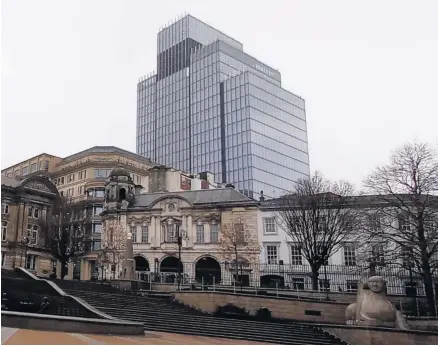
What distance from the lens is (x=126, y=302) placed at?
24.9 meters

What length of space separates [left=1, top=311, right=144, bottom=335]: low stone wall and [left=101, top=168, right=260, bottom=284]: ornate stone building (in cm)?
2347

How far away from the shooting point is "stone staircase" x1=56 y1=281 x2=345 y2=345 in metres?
20.4

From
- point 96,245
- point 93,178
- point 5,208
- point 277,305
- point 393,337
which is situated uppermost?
point 93,178

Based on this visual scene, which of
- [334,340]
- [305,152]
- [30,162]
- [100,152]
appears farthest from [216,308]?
[305,152]

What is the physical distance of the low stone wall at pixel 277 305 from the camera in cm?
2564

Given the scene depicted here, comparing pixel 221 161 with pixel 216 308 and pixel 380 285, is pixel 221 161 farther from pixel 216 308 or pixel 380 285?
pixel 380 285

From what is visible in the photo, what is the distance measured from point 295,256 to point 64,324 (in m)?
26.5

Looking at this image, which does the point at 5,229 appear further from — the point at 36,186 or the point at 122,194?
the point at 122,194

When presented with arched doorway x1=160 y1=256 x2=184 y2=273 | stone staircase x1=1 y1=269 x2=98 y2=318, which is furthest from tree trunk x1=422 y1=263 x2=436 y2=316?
arched doorway x1=160 y1=256 x2=184 y2=273

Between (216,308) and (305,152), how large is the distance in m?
80.6

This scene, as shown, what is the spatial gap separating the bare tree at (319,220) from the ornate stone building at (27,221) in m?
33.2

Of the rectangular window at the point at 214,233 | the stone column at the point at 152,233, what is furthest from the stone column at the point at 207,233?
the stone column at the point at 152,233

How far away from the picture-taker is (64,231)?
45969mm

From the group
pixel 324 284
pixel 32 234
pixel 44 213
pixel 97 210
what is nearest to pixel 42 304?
pixel 324 284
